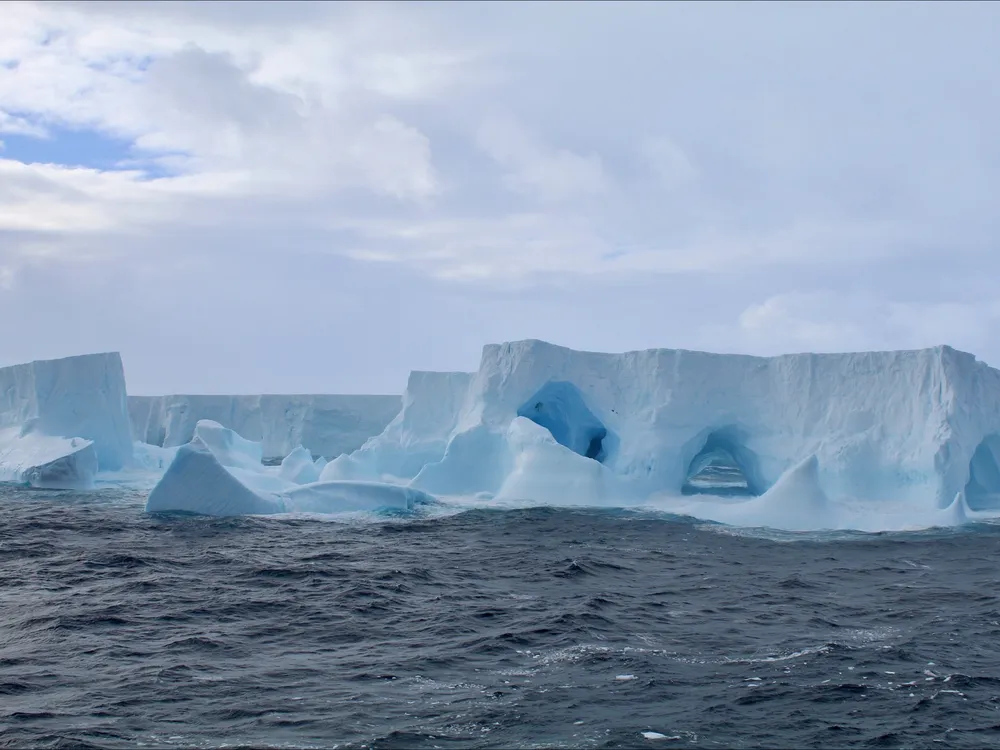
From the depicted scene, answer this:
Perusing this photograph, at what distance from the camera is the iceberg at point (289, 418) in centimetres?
2916

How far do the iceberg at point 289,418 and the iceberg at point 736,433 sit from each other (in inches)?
334

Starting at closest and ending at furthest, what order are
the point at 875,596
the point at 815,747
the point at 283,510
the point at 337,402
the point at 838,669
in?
the point at 815,747 → the point at 838,669 → the point at 875,596 → the point at 283,510 → the point at 337,402

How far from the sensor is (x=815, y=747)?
17.6 ft

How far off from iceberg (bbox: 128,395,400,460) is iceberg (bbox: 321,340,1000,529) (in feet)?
27.8

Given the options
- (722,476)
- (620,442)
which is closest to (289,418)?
(722,476)

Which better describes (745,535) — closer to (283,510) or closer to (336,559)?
(336,559)

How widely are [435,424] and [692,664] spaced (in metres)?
15.3

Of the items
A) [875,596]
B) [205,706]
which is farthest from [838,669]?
[205,706]

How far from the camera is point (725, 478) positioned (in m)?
25.7

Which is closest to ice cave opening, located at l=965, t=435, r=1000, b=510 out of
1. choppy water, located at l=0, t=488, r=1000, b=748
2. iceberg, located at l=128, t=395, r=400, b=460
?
choppy water, located at l=0, t=488, r=1000, b=748

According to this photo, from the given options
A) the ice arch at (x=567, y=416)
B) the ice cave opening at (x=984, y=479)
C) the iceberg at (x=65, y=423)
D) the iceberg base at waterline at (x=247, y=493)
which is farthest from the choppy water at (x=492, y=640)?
the ice arch at (x=567, y=416)

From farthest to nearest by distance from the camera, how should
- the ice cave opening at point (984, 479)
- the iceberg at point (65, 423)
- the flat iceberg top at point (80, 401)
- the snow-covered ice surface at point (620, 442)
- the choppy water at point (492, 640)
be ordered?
the flat iceberg top at point (80, 401)
the iceberg at point (65, 423)
the ice cave opening at point (984, 479)
the snow-covered ice surface at point (620, 442)
the choppy water at point (492, 640)

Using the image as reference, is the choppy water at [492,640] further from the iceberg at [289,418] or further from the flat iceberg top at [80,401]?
the iceberg at [289,418]

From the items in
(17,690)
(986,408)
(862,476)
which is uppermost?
(986,408)
